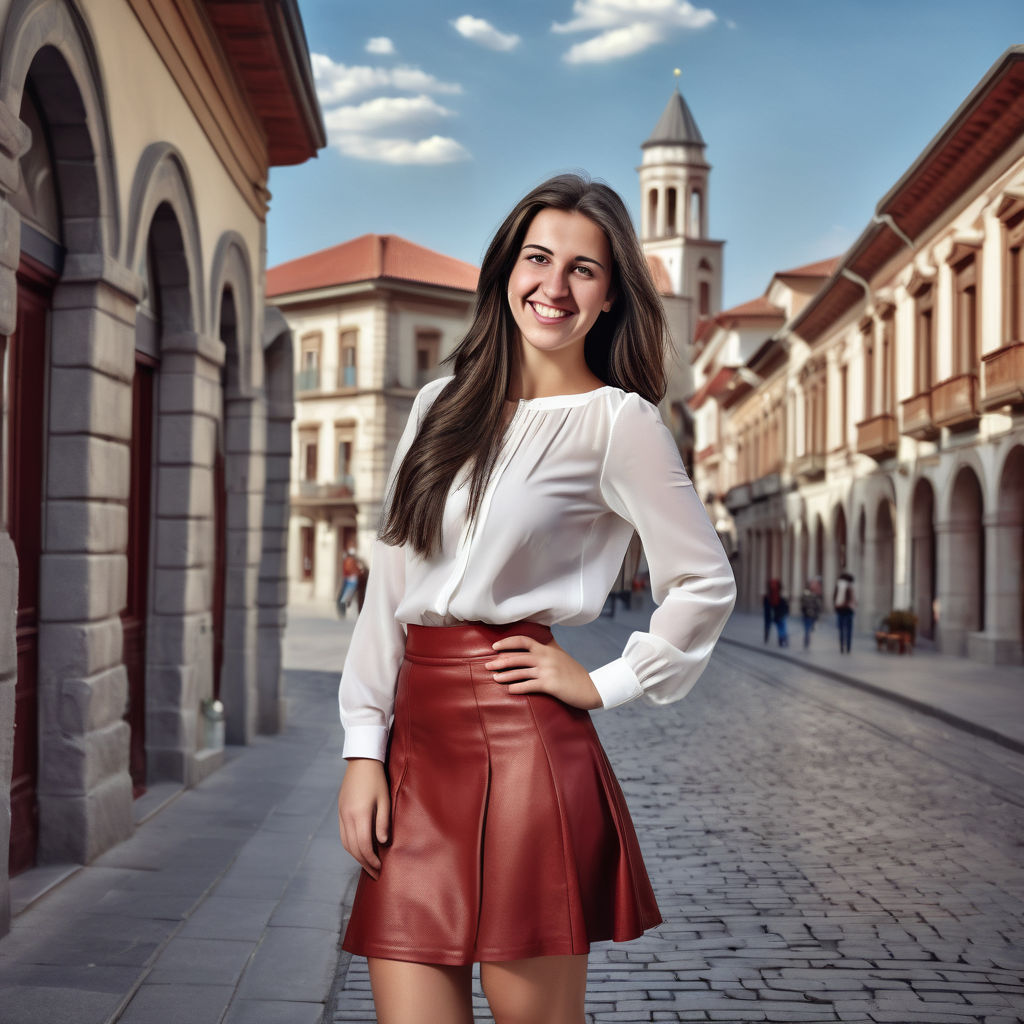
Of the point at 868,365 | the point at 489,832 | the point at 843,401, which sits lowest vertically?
the point at 489,832

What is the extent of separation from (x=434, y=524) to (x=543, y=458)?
0.21 meters

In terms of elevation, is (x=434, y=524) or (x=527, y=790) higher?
(x=434, y=524)

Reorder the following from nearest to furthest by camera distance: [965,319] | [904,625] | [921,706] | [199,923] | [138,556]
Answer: [199,923] < [138,556] < [921,706] < [965,319] < [904,625]

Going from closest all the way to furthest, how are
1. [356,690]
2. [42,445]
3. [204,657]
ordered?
[356,690]
[42,445]
[204,657]

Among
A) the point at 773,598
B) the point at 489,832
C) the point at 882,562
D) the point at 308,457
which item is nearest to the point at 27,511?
the point at 489,832

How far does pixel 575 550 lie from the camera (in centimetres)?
228

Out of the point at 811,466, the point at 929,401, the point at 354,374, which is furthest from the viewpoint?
the point at 354,374

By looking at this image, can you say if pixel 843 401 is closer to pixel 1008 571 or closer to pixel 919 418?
pixel 919 418

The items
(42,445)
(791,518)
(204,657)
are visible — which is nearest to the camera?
(42,445)

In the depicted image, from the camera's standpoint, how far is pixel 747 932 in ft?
17.8

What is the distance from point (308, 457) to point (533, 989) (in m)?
49.8

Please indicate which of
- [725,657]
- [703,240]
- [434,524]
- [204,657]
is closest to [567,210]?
[434,524]

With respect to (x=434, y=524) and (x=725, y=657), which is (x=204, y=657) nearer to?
(x=434, y=524)

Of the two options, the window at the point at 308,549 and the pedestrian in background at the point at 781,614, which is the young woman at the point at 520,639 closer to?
the pedestrian in background at the point at 781,614
